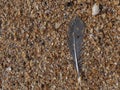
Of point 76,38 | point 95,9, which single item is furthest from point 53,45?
point 95,9

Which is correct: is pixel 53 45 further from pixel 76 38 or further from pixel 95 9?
pixel 95 9

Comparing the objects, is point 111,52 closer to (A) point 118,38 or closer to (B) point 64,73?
(A) point 118,38

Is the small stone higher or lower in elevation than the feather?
higher

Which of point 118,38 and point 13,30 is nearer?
point 118,38

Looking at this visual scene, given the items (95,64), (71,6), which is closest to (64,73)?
(95,64)
